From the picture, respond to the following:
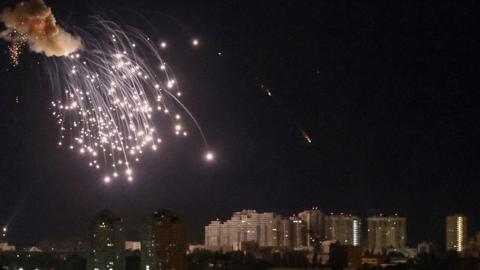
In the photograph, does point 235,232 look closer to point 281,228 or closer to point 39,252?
point 281,228

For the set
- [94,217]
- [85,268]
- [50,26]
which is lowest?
[85,268]

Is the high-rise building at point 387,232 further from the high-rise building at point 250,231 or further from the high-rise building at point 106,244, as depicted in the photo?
the high-rise building at point 106,244

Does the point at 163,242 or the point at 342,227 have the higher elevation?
the point at 163,242

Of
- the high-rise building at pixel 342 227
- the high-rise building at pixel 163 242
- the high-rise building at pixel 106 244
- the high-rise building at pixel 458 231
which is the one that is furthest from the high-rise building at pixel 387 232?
the high-rise building at pixel 106 244

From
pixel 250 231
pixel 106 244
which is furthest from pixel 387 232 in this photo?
pixel 106 244

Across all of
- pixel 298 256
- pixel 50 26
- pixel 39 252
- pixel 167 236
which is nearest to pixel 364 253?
pixel 298 256

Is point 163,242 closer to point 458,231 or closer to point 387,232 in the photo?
point 458,231

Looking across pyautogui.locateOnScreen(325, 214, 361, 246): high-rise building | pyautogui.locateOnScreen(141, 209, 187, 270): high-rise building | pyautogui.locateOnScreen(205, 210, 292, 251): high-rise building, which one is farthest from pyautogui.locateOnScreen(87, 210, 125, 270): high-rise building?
pyautogui.locateOnScreen(325, 214, 361, 246): high-rise building
